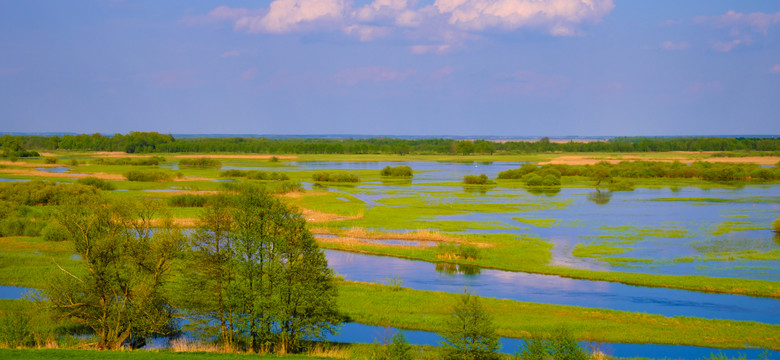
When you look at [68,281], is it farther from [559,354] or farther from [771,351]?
[771,351]

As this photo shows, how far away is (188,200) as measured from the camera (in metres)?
55.8

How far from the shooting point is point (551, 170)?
95.2 m

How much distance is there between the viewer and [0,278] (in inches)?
1152

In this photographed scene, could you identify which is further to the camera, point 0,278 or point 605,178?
point 605,178

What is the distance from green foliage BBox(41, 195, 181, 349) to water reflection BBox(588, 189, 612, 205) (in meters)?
53.2

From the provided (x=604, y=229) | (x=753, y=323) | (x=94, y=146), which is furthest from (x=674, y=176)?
(x=94, y=146)

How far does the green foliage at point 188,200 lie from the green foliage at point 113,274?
3493 cm

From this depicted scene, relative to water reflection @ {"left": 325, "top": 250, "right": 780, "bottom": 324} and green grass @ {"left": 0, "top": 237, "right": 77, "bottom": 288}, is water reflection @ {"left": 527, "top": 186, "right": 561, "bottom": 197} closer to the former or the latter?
water reflection @ {"left": 325, "top": 250, "right": 780, "bottom": 324}

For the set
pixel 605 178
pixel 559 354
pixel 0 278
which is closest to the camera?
pixel 559 354

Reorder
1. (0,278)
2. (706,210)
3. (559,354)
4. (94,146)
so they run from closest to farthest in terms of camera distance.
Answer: (559,354) < (0,278) < (706,210) < (94,146)

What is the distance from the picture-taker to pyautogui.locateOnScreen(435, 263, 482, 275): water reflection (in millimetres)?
32719

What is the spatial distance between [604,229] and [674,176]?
60331mm

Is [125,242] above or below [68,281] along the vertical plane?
above

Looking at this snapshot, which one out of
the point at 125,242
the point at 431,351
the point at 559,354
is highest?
the point at 125,242
